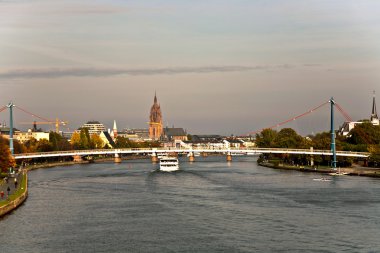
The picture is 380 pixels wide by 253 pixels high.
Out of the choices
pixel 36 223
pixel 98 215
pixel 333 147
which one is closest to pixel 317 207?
pixel 98 215

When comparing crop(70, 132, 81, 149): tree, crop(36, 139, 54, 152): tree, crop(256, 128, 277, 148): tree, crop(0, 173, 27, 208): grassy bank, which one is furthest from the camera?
crop(70, 132, 81, 149): tree

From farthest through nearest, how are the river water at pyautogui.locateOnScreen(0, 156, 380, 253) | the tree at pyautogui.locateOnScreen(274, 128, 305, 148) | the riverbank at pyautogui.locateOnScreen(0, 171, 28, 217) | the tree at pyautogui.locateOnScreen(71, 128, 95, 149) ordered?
1. the tree at pyautogui.locateOnScreen(71, 128, 95, 149)
2. the tree at pyautogui.locateOnScreen(274, 128, 305, 148)
3. the riverbank at pyautogui.locateOnScreen(0, 171, 28, 217)
4. the river water at pyautogui.locateOnScreen(0, 156, 380, 253)

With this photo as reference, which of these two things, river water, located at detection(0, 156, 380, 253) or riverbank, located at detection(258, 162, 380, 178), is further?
riverbank, located at detection(258, 162, 380, 178)

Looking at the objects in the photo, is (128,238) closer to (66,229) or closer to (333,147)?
(66,229)

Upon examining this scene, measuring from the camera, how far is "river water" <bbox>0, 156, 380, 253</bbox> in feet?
112

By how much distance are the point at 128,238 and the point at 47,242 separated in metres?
3.64

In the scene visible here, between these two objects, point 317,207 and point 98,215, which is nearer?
point 98,215

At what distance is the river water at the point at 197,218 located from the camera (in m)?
34.1

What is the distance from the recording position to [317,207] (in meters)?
46.3

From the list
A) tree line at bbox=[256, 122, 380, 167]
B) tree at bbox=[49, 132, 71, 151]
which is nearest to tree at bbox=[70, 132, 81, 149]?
tree at bbox=[49, 132, 71, 151]

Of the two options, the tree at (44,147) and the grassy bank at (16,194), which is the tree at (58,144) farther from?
the grassy bank at (16,194)

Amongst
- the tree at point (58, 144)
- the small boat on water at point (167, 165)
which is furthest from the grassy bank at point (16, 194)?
the tree at point (58, 144)

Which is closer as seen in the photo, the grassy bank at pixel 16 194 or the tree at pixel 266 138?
the grassy bank at pixel 16 194

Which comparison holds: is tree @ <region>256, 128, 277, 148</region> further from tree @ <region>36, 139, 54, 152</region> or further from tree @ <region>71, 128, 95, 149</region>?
tree @ <region>36, 139, 54, 152</region>
